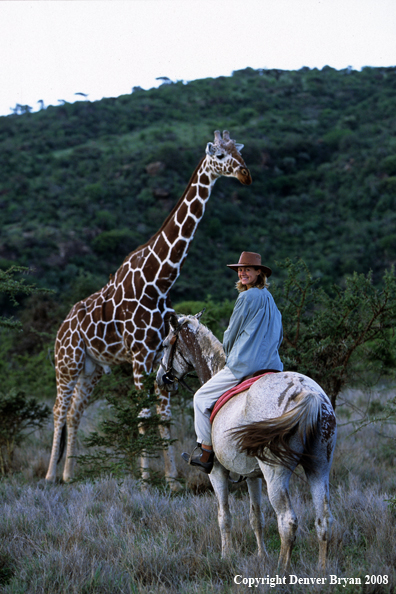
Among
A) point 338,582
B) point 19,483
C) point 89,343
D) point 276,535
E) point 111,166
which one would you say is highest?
point 111,166

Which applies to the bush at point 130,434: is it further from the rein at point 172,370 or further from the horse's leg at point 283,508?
the horse's leg at point 283,508

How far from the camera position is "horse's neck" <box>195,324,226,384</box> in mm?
4473

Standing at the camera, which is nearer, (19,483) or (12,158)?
(19,483)

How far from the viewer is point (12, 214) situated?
2975 cm

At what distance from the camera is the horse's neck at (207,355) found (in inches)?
176

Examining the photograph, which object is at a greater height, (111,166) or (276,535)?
(111,166)

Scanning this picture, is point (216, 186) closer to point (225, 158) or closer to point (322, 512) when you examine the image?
point (225, 158)

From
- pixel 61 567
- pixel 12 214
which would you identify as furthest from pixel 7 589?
pixel 12 214

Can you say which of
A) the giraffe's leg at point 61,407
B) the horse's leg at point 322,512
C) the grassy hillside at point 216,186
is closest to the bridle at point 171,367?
the horse's leg at point 322,512

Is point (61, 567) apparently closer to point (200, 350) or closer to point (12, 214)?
point (200, 350)

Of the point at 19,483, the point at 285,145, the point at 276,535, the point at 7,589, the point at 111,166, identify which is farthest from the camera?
the point at 285,145

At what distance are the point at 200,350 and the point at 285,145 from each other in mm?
35418

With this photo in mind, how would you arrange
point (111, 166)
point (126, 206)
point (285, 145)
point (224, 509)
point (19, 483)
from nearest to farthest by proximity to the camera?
point (224, 509) → point (19, 483) → point (126, 206) → point (111, 166) → point (285, 145)

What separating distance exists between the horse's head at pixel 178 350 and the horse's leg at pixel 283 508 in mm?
1480
